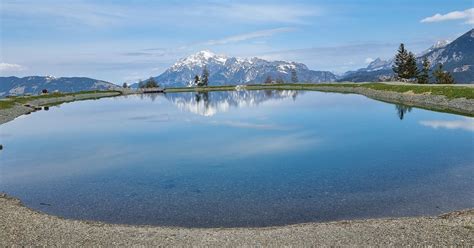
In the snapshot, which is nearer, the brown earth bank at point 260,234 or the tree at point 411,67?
the brown earth bank at point 260,234

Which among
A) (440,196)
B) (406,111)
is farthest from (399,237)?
(406,111)

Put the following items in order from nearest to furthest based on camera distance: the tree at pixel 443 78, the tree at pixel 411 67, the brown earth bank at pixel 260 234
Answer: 1. the brown earth bank at pixel 260 234
2. the tree at pixel 443 78
3. the tree at pixel 411 67

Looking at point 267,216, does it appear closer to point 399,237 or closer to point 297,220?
point 297,220

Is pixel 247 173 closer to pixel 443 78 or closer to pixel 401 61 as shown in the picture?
pixel 443 78

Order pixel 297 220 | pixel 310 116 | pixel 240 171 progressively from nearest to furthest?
pixel 297 220, pixel 240 171, pixel 310 116

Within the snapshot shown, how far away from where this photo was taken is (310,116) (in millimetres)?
83000

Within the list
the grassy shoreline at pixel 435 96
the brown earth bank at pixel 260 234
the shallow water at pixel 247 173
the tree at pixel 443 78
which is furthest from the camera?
the tree at pixel 443 78

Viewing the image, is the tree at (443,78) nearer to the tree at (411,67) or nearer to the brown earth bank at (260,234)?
the tree at (411,67)

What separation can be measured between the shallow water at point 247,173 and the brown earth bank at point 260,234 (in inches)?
86.9

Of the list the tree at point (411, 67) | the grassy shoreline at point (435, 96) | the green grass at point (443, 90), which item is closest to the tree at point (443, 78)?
the tree at point (411, 67)

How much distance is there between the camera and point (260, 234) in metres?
20.9

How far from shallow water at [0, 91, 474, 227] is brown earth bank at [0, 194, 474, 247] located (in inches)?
86.9

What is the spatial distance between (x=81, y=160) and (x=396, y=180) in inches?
1303

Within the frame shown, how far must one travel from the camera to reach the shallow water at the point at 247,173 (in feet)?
85.9
